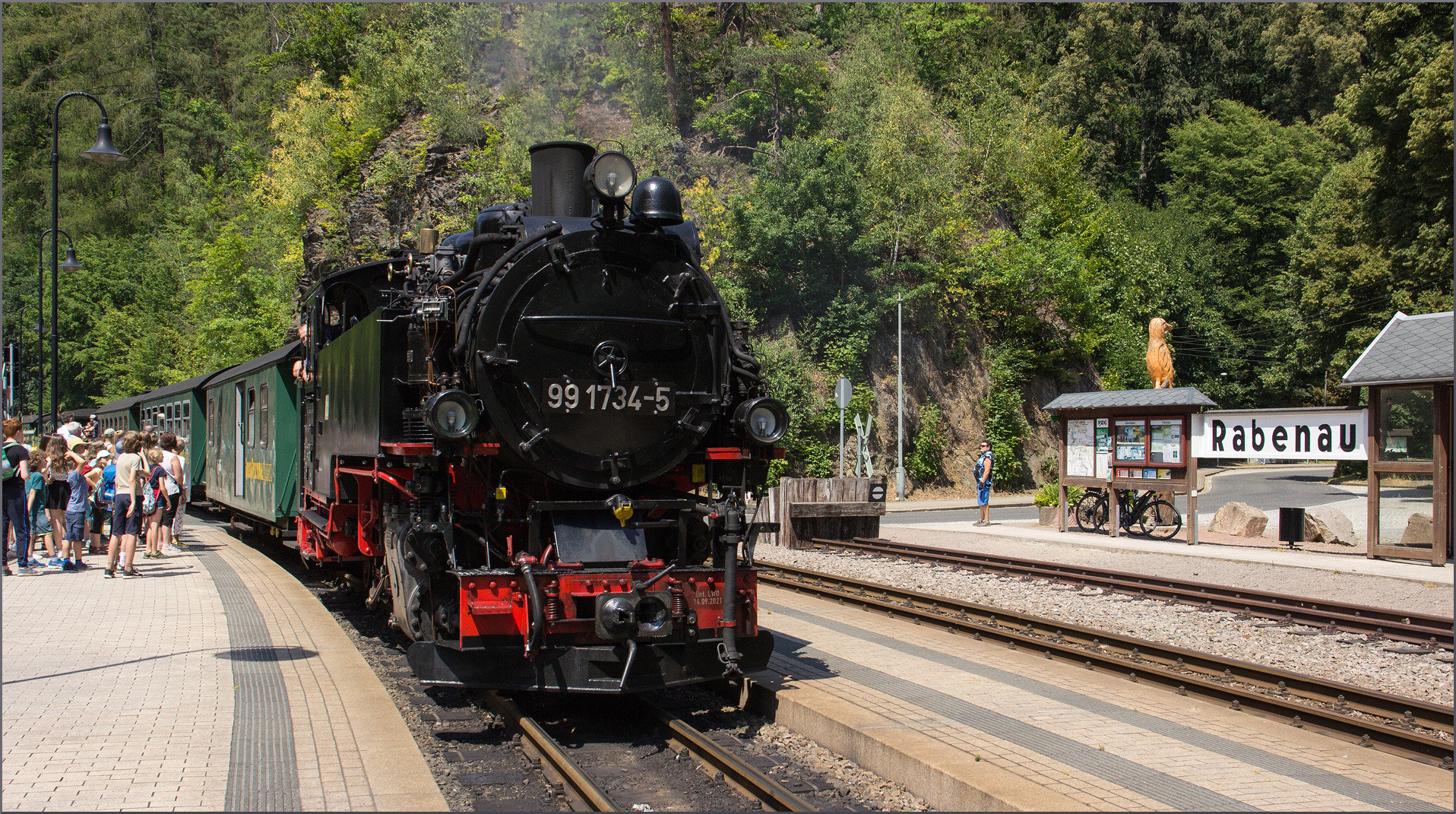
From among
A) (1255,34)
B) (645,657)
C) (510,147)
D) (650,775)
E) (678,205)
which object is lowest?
(650,775)

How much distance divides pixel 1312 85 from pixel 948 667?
176 ft

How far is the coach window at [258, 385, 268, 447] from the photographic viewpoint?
12.5 m

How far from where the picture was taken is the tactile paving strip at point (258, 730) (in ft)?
14.7

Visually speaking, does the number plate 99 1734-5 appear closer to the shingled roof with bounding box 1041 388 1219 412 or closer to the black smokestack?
the black smokestack

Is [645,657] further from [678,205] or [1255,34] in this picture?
[1255,34]

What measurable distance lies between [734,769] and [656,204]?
11.6 ft

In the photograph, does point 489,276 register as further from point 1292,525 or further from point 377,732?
point 1292,525

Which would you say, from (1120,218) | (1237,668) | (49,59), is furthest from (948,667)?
(49,59)

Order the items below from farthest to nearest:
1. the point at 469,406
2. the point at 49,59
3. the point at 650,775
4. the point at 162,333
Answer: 1. the point at 49,59
2. the point at 162,333
3. the point at 469,406
4. the point at 650,775

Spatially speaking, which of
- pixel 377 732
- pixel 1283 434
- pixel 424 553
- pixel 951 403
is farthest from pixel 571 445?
pixel 951 403

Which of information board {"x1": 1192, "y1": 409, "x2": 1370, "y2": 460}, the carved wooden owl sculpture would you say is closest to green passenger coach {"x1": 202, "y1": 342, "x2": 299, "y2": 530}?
information board {"x1": 1192, "y1": 409, "x2": 1370, "y2": 460}

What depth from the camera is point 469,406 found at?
5.79 metres

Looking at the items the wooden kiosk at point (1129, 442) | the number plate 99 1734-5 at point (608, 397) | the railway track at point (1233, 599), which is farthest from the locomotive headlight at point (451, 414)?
the wooden kiosk at point (1129, 442)

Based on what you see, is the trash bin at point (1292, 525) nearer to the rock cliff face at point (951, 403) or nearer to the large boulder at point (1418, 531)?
the large boulder at point (1418, 531)
